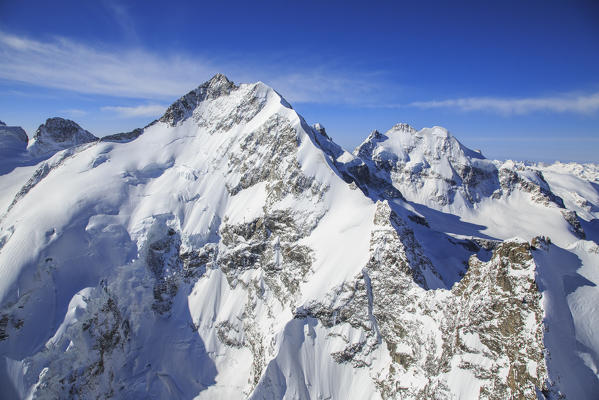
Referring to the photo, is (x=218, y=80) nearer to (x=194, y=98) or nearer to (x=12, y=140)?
(x=194, y=98)

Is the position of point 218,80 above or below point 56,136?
above

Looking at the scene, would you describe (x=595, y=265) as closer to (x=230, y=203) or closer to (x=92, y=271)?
(x=230, y=203)

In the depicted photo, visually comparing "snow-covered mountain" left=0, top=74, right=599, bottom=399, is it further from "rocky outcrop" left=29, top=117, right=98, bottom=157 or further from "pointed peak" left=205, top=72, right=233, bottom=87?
"rocky outcrop" left=29, top=117, right=98, bottom=157

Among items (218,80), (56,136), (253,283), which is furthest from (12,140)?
(253,283)

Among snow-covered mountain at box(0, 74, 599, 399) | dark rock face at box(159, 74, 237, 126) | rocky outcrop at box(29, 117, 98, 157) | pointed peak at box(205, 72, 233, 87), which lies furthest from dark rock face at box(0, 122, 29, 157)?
pointed peak at box(205, 72, 233, 87)

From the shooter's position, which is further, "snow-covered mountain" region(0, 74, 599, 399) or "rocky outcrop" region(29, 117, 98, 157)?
"rocky outcrop" region(29, 117, 98, 157)

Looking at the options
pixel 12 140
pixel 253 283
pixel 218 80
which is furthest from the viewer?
pixel 12 140

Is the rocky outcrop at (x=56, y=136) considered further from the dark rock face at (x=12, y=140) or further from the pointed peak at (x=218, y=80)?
the pointed peak at (x=218, y=80)

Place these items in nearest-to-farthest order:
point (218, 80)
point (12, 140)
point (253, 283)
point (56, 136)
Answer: point (253, 283)
point (218, 80)
point (56, 136)
point (12, 140)
